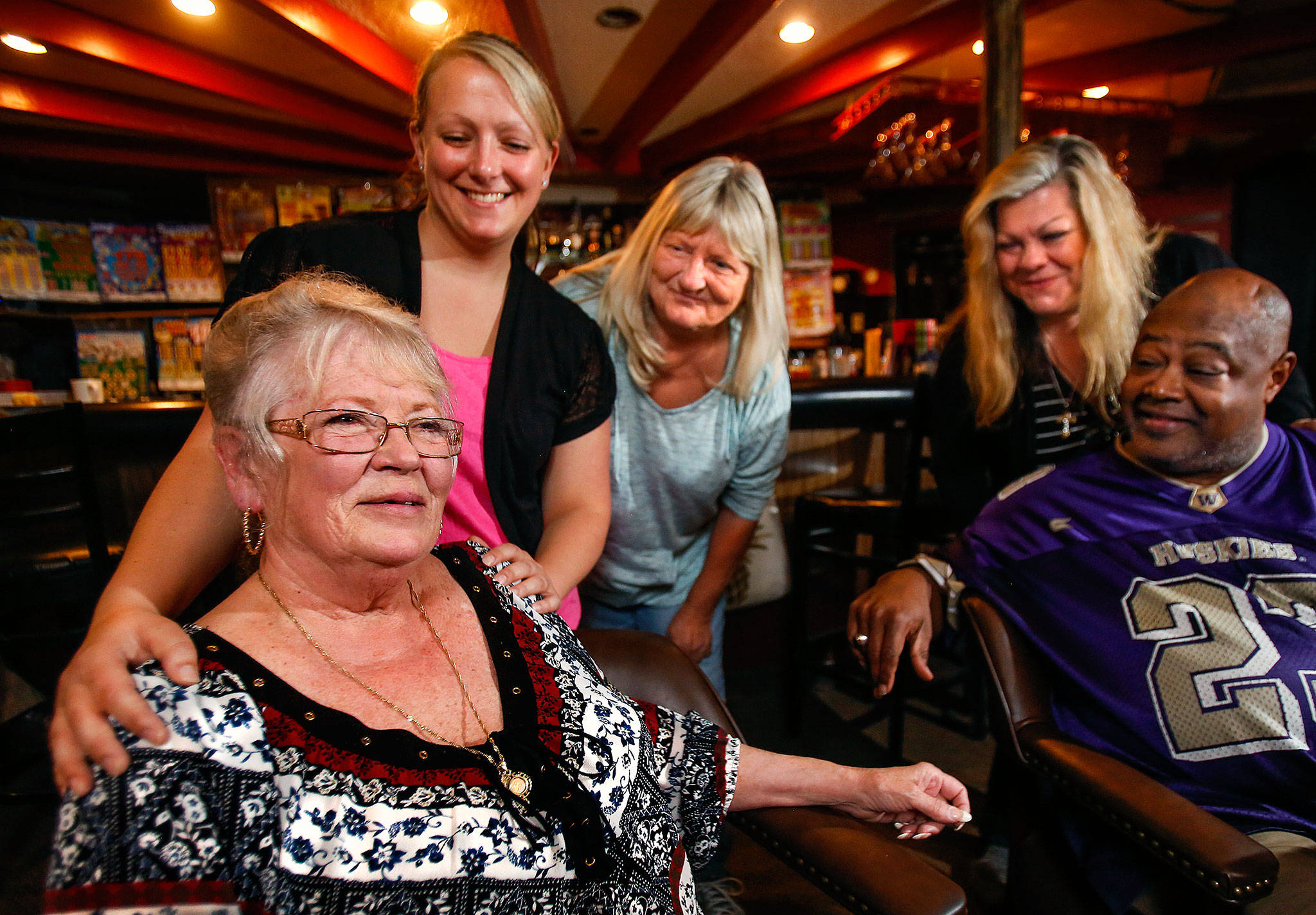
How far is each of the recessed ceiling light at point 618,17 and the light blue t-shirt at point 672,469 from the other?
2.67 meters

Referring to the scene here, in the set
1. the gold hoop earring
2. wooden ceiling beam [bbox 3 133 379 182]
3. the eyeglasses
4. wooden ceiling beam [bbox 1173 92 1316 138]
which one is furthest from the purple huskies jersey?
wooden ceiling beam [bbox 1173 92 1316 138]

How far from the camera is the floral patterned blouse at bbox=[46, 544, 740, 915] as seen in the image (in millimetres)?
719

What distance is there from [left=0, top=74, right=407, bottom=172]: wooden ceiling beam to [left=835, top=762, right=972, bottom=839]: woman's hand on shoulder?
3960 millimetres

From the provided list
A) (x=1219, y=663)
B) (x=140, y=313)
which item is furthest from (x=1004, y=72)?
(x=140, y=313)

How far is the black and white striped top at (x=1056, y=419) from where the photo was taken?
185 centimetres

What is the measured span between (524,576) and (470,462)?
251 mm

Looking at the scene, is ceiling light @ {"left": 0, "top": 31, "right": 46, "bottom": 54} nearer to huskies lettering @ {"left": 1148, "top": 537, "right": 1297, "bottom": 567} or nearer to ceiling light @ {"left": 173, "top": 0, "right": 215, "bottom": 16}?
ceiling light @ {"left": 173, "top": 0, "right": 215, "bottom": 16}

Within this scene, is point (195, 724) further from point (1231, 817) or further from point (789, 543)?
point (789, 543)

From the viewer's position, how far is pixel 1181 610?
140cm

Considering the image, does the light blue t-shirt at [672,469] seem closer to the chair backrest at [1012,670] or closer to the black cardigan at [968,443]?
Answer: the black cardigan at [968,443]

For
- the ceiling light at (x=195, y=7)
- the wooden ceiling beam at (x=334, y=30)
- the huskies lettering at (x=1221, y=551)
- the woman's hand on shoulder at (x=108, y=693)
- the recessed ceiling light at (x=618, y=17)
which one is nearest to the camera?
the woman's hand on shoulder at (x=108, y=693)

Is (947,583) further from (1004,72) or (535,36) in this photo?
(535,36)

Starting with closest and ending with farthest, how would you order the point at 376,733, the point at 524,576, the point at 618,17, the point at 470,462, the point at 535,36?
the point at 376,733 → the point at 524,576 → the point at 470,462 → the point at 535,36 → the point at 618,17

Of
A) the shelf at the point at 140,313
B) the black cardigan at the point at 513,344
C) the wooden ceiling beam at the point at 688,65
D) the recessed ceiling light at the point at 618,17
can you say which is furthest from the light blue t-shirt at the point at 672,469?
the shelf at the point at 140,313
